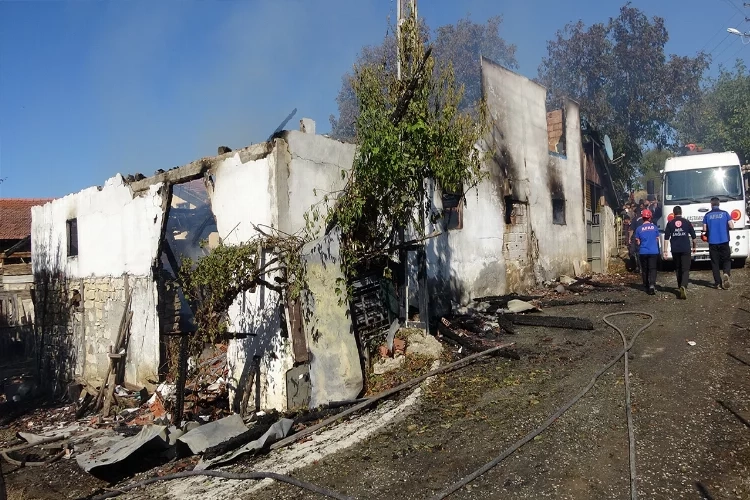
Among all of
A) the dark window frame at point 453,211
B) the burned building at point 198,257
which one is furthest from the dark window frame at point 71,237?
the dark window frame at point 453,211

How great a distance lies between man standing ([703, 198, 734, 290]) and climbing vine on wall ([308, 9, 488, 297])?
5700 millimetres

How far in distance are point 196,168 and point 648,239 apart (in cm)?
913

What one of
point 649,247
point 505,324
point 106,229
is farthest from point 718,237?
point 106,229

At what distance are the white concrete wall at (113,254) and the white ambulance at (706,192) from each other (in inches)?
513

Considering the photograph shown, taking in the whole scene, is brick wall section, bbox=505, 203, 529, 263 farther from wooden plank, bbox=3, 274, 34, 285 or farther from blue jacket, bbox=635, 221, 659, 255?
wooden plank, bbox=3, 274, 34, 285

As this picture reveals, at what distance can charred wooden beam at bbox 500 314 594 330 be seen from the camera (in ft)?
29.1

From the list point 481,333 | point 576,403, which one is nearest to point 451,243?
point 481,333

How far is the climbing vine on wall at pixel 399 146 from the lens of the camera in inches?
297

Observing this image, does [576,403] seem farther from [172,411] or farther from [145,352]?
[145,352]

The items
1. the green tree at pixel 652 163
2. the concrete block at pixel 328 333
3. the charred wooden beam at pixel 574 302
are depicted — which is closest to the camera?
the concrete block at pixel 328 333

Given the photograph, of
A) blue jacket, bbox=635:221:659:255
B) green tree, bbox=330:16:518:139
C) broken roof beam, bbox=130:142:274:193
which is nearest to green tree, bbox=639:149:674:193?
green tree, bbox=330:16:518:139

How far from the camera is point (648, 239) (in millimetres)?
10438

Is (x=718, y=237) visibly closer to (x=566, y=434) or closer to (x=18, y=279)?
(x=566, y=434)

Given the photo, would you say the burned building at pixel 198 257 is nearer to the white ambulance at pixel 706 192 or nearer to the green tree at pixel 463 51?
the white ambulance at pixel 706 192
